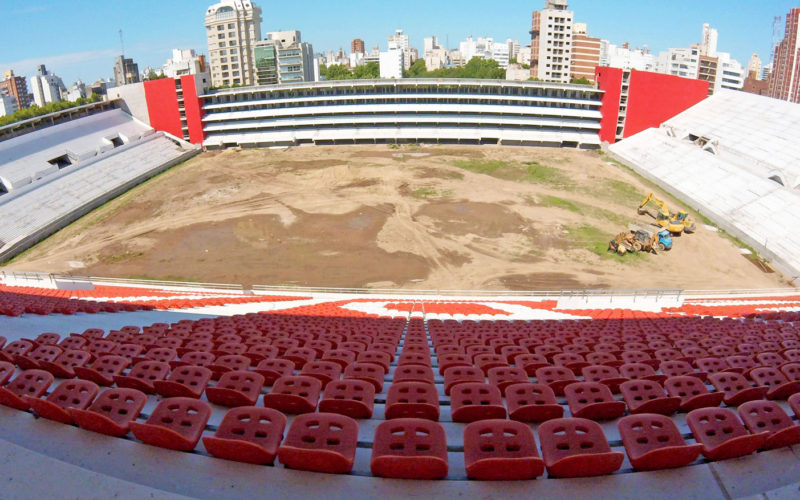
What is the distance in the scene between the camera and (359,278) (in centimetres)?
2889

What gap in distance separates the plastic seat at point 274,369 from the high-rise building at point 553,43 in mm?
134519

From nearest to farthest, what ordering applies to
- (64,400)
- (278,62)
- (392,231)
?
1. (64,400)
2. (392,231)
3. (278,62)

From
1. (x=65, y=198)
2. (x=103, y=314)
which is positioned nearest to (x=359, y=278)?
(x=103, y=314)

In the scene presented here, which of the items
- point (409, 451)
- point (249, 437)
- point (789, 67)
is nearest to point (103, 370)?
point (249, 437)

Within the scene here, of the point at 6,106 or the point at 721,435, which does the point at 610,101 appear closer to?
the point at 721,435

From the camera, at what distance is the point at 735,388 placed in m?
6.25

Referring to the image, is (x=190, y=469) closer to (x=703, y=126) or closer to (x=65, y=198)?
(x=65, y=198)

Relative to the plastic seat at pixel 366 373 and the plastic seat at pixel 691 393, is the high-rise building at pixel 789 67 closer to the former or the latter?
the plastic seat at pixel 691 393

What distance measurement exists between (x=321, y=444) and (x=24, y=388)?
4004 millimetres

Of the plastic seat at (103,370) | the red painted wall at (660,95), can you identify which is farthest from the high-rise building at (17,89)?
the plastic seat at (103,370)

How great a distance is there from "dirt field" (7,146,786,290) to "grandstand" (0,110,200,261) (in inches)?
77.0

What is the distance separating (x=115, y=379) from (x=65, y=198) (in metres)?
46.8

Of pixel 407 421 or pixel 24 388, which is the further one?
pixel 24 388

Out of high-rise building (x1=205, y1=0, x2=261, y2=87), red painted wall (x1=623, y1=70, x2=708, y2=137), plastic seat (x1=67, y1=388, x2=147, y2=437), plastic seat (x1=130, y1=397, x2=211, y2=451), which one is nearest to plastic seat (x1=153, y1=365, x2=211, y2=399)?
plastic seat (x1=67, y1=388, x2=147, y2=437)
